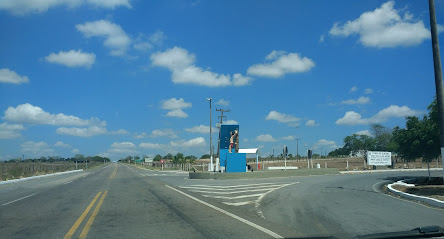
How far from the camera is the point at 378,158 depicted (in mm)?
53781

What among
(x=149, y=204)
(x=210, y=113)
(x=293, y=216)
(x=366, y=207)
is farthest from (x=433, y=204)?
(x=210, y=113)

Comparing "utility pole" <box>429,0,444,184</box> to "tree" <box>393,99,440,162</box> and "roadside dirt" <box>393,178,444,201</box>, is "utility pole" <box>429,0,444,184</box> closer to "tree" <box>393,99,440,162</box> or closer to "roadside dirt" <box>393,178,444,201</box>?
"roadside dirt" <box>393,178,444,201</box>

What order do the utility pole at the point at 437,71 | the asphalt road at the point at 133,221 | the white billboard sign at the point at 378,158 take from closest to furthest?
the asphalt road at the point at 133,221 < the utility pole at the point at 437,71 < the white billboard sign at the point at 378,158

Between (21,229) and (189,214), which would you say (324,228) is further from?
(21,229)

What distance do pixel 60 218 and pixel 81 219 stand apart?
841 millimetres

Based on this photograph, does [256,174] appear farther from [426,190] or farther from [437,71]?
[437,71]

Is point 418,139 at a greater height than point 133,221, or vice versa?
point 418,139

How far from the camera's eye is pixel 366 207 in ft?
41.7

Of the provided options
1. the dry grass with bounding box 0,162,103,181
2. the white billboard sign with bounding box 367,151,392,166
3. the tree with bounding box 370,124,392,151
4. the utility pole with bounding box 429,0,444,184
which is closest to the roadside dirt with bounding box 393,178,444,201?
the utility pole with bounding box 429,0,444,184

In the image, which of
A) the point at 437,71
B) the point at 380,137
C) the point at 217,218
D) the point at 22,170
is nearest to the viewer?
the point at 217,218

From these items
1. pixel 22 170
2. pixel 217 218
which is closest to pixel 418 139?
pixel 217 218

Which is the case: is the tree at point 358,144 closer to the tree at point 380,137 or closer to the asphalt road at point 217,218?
the tree at point 380,137

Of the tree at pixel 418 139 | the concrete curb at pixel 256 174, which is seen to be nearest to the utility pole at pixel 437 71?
the tree at pixel 418 139

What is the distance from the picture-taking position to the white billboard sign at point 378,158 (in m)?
52.8
